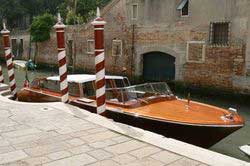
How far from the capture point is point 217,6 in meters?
11.4

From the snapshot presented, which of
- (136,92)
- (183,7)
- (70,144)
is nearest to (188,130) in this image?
(136,92)

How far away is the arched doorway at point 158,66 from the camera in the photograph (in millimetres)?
13383

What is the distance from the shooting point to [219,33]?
1162 cm

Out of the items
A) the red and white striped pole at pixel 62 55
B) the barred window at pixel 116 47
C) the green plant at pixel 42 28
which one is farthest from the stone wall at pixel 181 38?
the red and white striped pole at pixel 62 55

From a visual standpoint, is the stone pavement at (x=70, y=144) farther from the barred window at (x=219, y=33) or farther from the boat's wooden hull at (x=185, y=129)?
the barred window at (x=219, y=33)

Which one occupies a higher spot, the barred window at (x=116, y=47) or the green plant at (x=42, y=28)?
the green plant at (x=42, y=28)

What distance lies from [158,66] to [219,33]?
3.02 meters

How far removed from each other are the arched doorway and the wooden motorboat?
6.04m

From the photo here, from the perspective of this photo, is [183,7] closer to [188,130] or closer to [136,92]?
[136,92]

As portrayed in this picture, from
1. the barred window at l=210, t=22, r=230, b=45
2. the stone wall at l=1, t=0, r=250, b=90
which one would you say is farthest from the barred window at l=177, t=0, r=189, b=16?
the barred window at l=210, t=22, r=230, b=45

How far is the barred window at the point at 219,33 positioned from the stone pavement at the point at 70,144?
754 centimetres

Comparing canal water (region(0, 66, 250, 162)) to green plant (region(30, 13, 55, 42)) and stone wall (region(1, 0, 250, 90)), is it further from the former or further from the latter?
green plant (region(30, 13, 55, 42))

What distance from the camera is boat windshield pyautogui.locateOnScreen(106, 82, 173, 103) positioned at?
6.42m

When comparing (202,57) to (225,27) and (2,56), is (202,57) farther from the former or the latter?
(2,56)
